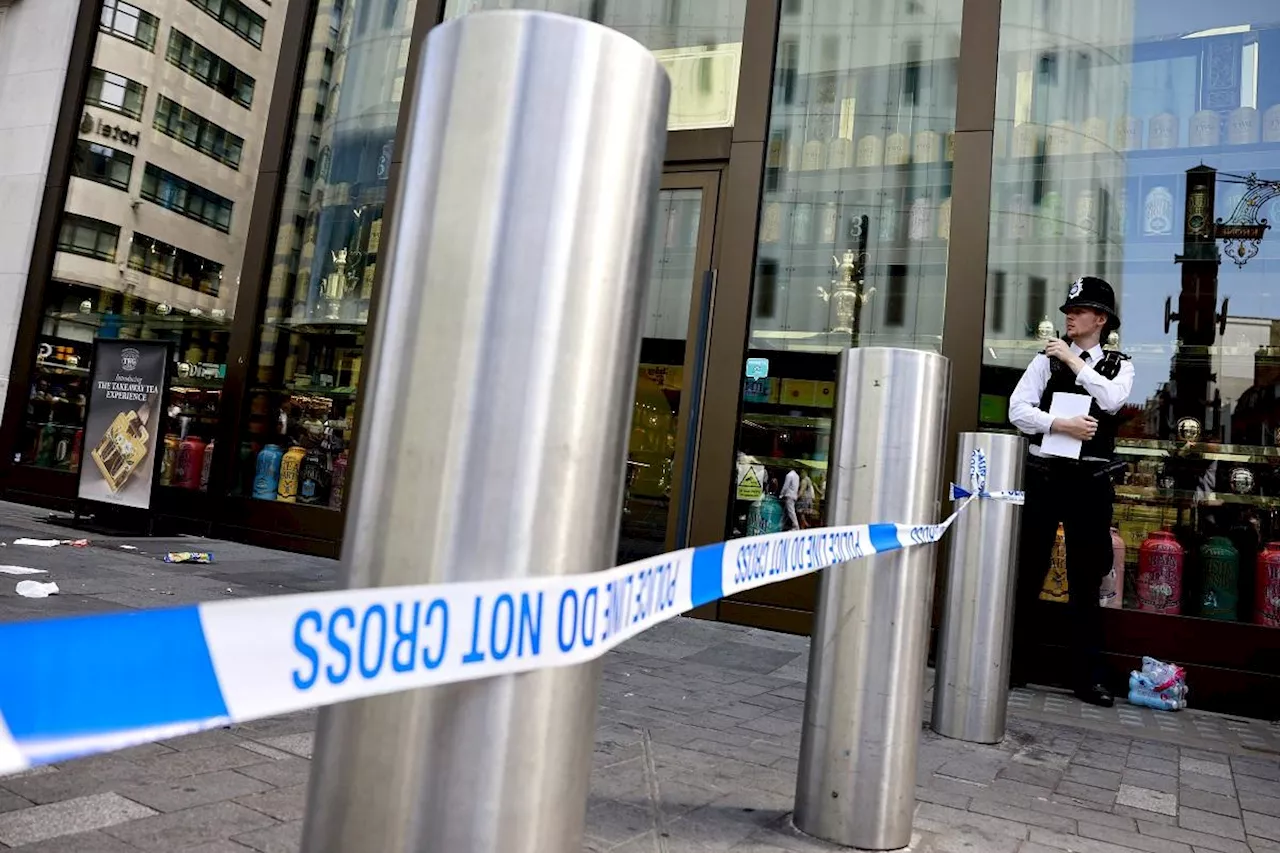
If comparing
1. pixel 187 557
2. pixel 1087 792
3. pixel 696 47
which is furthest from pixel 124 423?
pixel 1087 792

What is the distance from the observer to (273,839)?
2.17m

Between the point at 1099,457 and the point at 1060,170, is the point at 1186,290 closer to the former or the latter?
the point at 1060,170

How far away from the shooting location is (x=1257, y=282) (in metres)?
5.82

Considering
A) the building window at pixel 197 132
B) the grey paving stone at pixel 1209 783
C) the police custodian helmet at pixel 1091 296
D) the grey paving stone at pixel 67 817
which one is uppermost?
the building window at pixel 197 132

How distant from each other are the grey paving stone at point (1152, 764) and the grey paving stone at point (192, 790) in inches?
128

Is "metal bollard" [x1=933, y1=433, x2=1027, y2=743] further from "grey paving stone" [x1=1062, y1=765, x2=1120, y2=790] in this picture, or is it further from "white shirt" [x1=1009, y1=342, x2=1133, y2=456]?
"white shirt" [x1=1009, y1=342, x2=1133, y2=456]

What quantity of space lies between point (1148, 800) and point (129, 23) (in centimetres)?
1227

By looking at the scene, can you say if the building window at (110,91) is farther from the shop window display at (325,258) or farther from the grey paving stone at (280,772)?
the grey paving stone at (280,772)

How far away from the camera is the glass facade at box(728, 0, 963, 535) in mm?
6676

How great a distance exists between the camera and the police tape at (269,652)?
669 mm

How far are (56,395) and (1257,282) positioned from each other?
11192mm

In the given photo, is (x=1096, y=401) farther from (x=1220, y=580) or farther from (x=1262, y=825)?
(x=1262, y=825)

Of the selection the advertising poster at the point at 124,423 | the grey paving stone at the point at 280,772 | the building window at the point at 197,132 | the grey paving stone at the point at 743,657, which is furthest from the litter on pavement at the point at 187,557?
the grey paving stone at the point at 280,772

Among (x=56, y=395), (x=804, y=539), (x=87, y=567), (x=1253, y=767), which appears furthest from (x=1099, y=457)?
(x=56, y=395)
